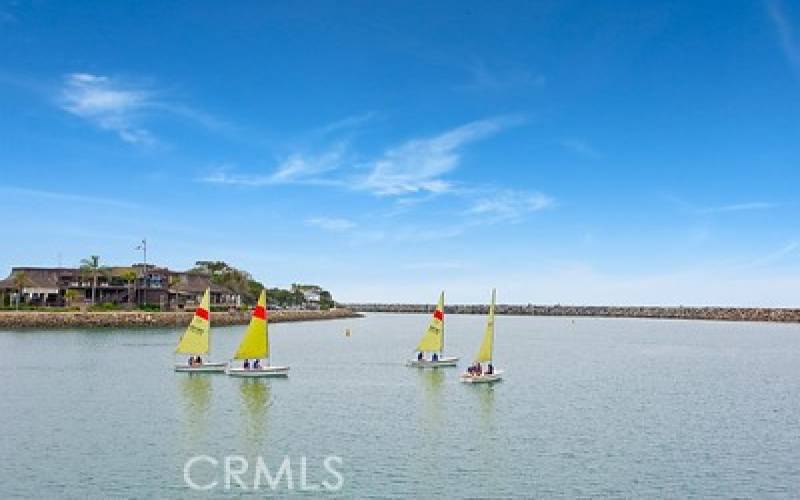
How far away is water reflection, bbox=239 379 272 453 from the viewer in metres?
39.5

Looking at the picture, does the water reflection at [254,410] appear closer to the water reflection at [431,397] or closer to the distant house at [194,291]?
the water reflection at [431,397]

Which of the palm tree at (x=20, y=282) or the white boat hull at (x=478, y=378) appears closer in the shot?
the white boat hull at (x=478, y=378)

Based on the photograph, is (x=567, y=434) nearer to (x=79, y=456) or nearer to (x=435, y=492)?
(x=435, y=492)

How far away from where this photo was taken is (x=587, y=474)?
3362cm

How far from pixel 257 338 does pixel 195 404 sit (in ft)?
48.2

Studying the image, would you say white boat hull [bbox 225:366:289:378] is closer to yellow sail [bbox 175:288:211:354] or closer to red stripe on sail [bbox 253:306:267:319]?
red stripe on sail [bbox 253:306:267:319]

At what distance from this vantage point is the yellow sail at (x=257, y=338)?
64312 millimetres

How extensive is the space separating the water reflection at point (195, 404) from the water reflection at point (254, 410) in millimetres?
2251

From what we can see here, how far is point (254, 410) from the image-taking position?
160 feet

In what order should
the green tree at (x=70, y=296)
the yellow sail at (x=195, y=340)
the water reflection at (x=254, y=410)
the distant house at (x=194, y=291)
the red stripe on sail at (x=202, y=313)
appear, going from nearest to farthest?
1. the water reflection at (x=254, y=410)
2. the red stripe on sail at (x=202, y=313)
3. the yellow sail at (x=195, y=340)
4. the green tree at (x=70, y=296)
5. the distant house at (x=194, y=291)

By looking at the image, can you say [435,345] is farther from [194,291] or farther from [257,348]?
[194,291]

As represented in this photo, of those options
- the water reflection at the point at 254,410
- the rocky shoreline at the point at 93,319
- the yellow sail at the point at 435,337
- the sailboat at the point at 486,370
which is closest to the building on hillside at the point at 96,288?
the rocky shoreline at the point at 93,319

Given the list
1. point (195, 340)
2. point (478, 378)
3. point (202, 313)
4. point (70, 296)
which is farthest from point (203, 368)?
point (70, 296)

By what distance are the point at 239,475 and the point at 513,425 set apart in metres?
18.5
